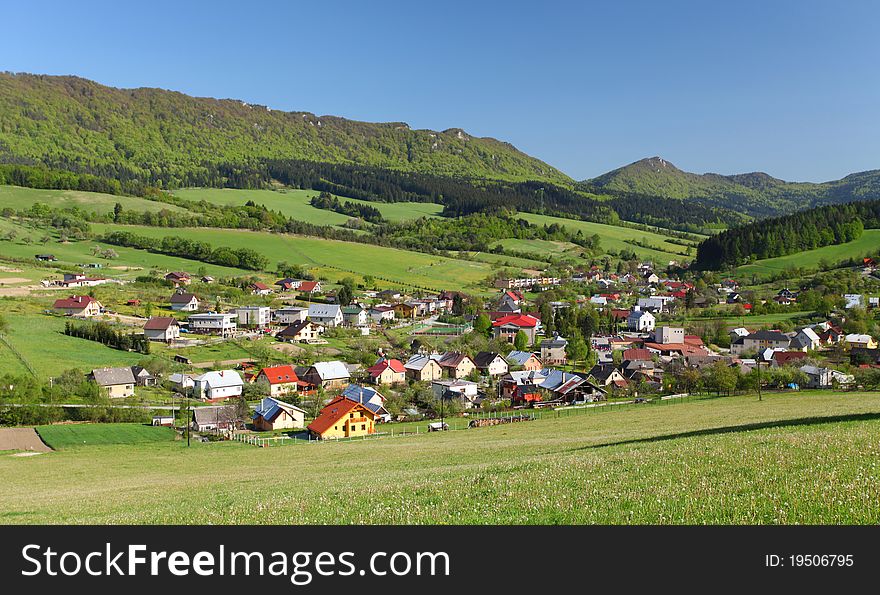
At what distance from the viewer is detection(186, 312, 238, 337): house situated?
91.9 m

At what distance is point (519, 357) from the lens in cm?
8350

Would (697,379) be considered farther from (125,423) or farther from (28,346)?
(28,346)

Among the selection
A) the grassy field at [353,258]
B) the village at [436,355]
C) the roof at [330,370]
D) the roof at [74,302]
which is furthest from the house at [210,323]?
the grassy field at [353,258]

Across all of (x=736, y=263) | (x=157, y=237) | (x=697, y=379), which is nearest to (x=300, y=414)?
(x=697, y=379)

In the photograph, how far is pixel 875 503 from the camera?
8.86m

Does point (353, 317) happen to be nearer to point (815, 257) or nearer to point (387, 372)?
point (387, 372)

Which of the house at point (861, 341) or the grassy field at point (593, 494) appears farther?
the house at point (861, 341)

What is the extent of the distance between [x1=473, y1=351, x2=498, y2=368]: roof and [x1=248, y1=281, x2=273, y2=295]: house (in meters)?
53.7

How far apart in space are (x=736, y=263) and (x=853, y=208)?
→ 38.6 meters

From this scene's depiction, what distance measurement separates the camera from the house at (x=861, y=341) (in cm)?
8662

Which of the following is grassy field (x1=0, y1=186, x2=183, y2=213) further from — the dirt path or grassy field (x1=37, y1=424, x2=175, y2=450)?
grassy field (x1=37, y1=424, x2=175, y2=450)

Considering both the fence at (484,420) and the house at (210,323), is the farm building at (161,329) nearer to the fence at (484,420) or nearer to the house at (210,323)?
the house at (210,323)

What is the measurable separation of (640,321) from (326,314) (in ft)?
171

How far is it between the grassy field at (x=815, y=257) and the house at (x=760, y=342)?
64.5m
